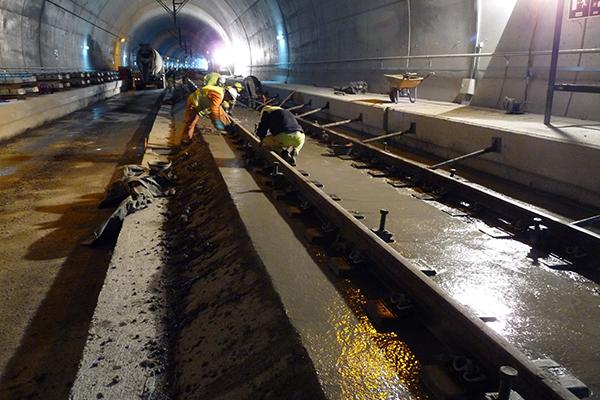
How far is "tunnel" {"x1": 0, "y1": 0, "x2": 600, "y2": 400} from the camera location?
2510mm

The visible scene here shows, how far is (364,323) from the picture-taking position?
2.78 meters

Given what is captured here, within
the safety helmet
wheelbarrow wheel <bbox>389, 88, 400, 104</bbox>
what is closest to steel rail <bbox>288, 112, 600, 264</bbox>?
the safety helmet

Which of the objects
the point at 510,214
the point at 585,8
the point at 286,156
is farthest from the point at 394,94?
the point at 510,214

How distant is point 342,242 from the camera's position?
3.87m

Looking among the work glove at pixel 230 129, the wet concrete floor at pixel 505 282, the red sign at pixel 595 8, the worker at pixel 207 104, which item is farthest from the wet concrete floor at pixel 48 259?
the red sign at pixel 595 8

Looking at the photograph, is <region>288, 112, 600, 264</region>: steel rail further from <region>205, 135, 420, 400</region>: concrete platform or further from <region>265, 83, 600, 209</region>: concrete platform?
<region>205, 135, 420, 400</region>: concrete platform

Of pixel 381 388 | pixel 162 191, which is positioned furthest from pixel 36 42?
pixel 381 388

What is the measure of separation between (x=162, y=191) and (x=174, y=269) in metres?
2.70

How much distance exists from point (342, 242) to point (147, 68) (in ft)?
110

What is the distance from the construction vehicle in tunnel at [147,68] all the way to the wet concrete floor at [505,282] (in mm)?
31398

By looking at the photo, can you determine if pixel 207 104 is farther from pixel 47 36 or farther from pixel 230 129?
pixel 47 36

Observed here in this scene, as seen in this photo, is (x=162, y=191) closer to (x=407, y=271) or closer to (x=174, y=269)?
(x=174, y=269)

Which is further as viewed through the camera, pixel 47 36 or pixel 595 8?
pixel 47 36

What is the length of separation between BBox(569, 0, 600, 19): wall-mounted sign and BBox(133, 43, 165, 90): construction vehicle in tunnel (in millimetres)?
30880
